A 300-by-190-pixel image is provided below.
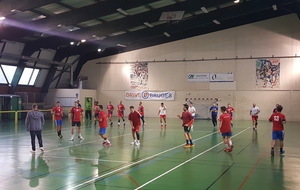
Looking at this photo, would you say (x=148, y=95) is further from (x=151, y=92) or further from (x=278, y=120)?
(x=278, y=120)

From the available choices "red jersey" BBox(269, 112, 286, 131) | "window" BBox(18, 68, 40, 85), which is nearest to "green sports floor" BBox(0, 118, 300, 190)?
"red jersey" BBox(269, 112, 286, 131)

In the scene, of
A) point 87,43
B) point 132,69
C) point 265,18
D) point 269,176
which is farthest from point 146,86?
point 269,176

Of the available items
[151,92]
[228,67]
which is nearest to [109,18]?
[151,92]

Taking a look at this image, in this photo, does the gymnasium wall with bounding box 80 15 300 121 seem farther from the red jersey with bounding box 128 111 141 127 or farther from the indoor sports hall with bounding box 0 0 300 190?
the red jersey with bounding box 128 111 141 127

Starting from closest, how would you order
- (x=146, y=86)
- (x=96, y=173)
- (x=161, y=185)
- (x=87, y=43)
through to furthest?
(x=161, y=185) < (x=96, y=173) < (x=87, y=43) < (x=146, y=86)

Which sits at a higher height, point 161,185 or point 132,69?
point 132,69

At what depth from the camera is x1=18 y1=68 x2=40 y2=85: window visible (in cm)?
3579

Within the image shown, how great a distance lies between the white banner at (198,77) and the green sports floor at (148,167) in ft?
72.3

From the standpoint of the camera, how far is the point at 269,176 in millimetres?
9703

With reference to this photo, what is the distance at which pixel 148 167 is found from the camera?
10.9 meters

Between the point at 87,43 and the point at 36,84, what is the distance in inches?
326

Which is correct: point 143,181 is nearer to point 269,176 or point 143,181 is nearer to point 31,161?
point 269,176

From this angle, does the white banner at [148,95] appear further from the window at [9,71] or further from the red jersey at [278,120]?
the red jersey at [278,120]

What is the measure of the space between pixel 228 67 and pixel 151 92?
9.78 m
